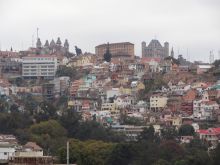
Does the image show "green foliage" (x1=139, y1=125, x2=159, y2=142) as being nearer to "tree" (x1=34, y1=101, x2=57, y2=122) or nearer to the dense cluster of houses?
the dense cluster of houses

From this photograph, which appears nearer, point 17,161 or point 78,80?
point 17,161

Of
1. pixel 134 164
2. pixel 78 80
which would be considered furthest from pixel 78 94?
pixel 134 164

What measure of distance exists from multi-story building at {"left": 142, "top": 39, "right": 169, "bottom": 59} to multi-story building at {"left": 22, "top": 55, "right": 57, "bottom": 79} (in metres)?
31.7

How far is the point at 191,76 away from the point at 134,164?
179ft

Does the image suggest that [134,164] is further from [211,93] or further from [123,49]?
[123,49]

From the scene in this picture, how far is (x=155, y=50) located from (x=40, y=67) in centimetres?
3436

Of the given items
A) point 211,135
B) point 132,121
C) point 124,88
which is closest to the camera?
point 211,135

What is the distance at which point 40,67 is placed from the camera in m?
133

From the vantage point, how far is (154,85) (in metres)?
120

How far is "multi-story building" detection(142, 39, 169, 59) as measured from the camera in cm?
16388

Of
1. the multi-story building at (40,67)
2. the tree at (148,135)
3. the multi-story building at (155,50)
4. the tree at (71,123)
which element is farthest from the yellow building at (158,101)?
the multi-story building at (155,50)

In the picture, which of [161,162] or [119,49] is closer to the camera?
[161,162]

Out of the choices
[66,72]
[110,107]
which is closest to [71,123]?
[110,107]

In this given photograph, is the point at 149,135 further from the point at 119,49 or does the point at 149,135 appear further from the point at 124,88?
the point at 119,49
